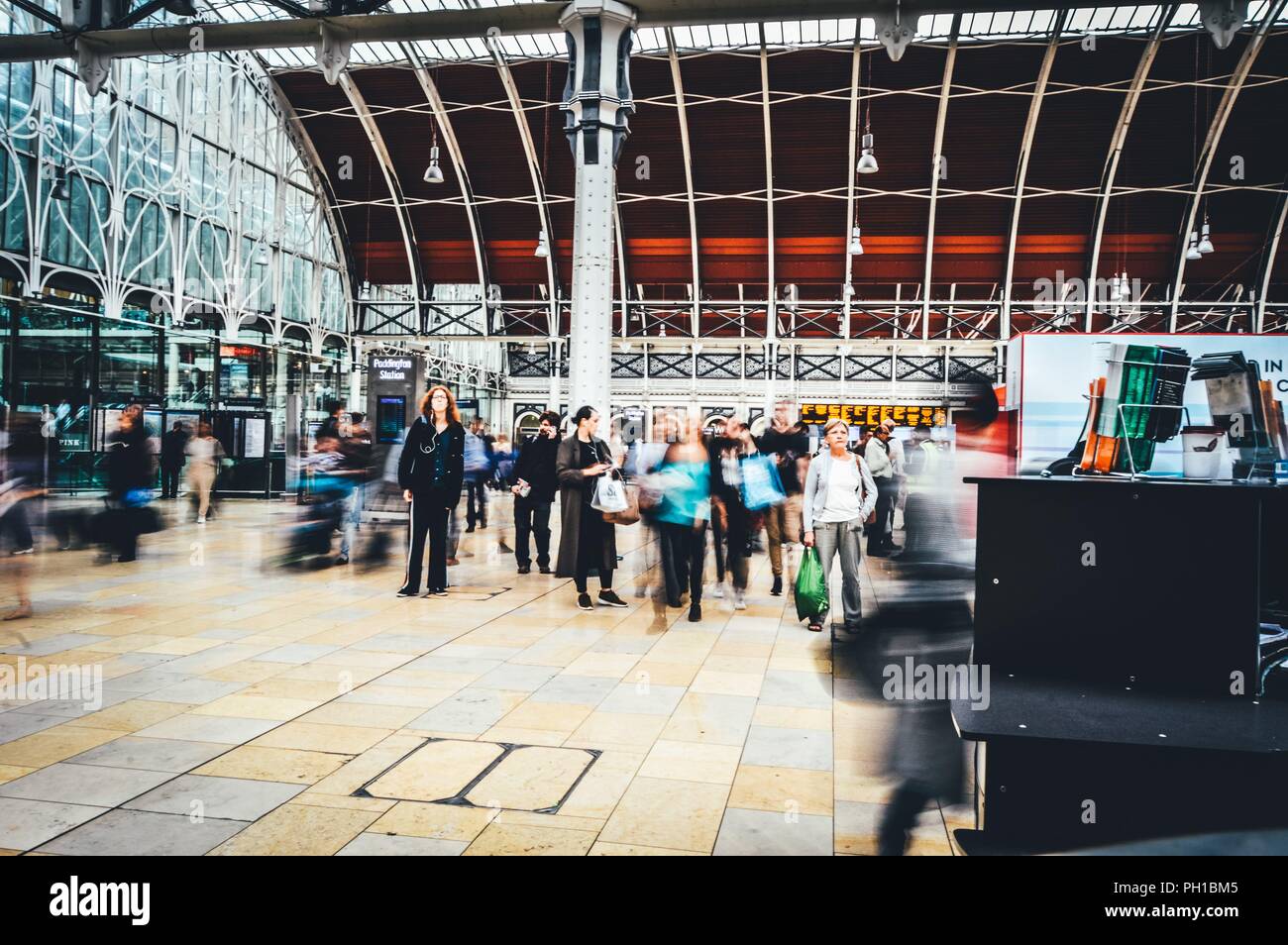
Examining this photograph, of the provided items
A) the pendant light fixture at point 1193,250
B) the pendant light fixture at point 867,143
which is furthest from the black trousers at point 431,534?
the pendant light fixture at point 1193,250

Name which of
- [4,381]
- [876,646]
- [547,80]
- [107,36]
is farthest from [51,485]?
[876,646]

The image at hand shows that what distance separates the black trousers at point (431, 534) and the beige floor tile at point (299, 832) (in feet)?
17.7

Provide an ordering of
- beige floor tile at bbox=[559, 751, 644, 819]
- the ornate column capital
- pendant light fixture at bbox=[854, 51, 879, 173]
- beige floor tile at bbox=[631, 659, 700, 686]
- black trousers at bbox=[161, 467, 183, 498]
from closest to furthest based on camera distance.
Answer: beige floor tile at bbox=[559, 751, 644, 819] → beige floor tile at bbox=[631, 659, 700, 686] → the ornate column capital → black trousers at bbox=[161, 467, 183, 498] → pendant light fixture at bbox=[854, 51, 879, 173]

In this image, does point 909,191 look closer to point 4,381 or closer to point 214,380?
point 214,380

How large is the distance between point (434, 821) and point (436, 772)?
0.59m

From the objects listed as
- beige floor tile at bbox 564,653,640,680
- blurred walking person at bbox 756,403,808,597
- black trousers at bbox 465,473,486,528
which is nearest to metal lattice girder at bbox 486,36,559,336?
black trousers at bbox 465,473,486,528

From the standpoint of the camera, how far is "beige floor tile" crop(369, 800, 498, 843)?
135 inches

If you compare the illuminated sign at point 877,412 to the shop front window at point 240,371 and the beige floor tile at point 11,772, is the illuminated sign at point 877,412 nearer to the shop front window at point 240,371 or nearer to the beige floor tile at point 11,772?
the shop front window at point 240,371

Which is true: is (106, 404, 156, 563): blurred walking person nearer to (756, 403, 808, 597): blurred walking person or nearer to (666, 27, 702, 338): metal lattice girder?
(756, 403, 808, 597): blurred walking person

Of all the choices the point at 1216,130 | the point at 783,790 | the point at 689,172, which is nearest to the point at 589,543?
the point at 783,790

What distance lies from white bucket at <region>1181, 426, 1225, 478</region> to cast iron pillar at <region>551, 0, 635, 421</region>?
833 centimetres

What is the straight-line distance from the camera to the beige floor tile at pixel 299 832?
3262mm

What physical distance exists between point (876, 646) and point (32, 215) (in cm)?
1688

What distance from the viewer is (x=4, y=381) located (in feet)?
53.1
